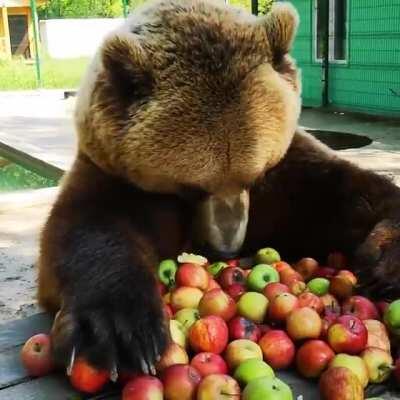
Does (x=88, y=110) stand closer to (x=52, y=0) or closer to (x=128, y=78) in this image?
(x=128, y=78)

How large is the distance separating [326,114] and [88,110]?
9.48 meters

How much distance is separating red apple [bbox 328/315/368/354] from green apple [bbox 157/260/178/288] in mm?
628

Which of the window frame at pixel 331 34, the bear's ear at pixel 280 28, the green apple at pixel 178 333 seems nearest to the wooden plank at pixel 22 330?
the green apple at pixel 178 333

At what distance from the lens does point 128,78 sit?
246 cm

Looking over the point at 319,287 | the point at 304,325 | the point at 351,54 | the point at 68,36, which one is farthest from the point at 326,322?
the point at 68,36

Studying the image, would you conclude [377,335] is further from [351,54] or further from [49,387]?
[351,54]

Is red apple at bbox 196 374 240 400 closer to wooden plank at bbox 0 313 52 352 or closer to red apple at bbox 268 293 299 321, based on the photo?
red apple at bbox 268 293 299 321

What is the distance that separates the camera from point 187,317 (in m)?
2.16

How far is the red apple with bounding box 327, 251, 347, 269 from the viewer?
273 centimetres

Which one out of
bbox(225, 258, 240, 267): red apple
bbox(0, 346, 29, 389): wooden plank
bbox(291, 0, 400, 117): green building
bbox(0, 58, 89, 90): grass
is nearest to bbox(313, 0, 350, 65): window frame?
bbox(291, 0, 400, 117): green building

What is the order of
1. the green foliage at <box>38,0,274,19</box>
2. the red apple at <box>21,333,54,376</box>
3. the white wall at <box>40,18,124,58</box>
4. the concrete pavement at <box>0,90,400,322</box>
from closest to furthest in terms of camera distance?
the red apple at <box>21,333,54,376</box>
the concrete pavement at <box>0,90,400,322</box>
the white wall at <box>40,18,124,58</box>
the green foliage at <box>38,0,274,19</box>

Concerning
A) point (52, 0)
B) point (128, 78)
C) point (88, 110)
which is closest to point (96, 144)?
point (88, 110)

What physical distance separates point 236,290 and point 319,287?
284 mm

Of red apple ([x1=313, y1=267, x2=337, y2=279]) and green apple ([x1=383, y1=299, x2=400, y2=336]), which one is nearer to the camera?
green apple ([x1=383, y1=299, x2=400, y2=336])
